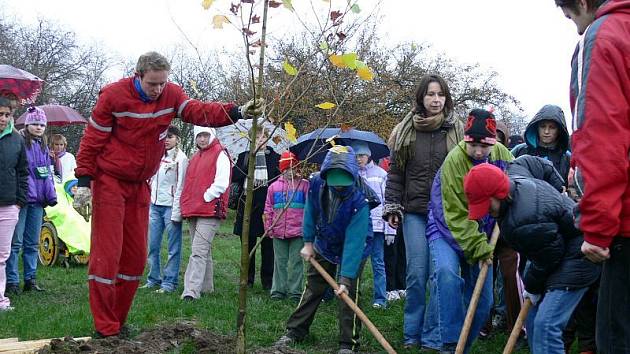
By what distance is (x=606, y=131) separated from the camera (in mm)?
2963

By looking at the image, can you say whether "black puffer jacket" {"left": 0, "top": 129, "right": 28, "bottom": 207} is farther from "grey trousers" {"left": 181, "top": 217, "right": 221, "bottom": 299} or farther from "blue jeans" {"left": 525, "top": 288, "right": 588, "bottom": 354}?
"blue jeans" {"left": 525, "top": 288, "right": 588, "bottom": 354}

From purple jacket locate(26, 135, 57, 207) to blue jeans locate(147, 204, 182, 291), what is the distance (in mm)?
1398

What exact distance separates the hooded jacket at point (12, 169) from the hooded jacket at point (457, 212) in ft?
14.5

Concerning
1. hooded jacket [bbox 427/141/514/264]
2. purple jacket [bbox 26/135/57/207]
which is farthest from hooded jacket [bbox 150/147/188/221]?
hooded jacket [bbox 427/141/514/264]

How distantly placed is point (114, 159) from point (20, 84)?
435 cm

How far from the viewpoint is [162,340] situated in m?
5.59

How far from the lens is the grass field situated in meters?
6.30

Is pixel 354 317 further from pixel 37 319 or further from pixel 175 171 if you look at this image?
pixel 175 171

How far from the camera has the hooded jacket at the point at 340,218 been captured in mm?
5883

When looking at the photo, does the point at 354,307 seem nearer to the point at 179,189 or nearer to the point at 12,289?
the point at 179,189

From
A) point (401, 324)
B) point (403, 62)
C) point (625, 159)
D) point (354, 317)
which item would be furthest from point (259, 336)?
point (403, 62)

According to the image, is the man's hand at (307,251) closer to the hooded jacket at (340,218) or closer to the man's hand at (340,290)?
the hooded jacket at (340,218)

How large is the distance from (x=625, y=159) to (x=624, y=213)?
25cm

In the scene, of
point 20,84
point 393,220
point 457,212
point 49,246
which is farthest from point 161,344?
point 49,246
